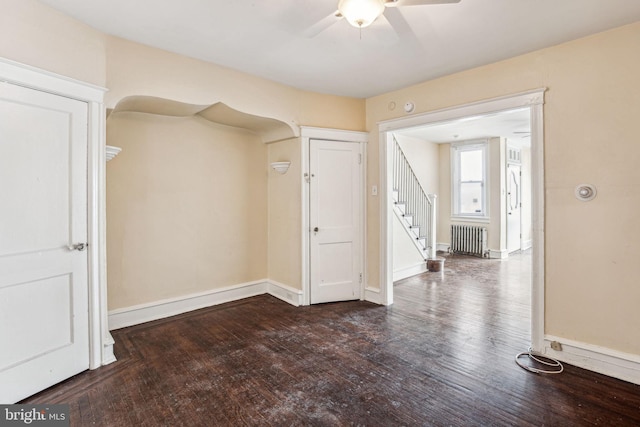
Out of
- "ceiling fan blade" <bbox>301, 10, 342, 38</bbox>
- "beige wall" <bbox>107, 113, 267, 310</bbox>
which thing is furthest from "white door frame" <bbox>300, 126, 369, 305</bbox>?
"ceiling fan blade" <bbox>301, 10, 342, 38</bbox>

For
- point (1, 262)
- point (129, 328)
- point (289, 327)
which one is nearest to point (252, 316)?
point (289, 327)

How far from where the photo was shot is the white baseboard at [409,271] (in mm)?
5285

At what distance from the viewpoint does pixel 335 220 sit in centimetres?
415

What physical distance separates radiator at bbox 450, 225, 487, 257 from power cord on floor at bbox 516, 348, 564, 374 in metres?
4.75

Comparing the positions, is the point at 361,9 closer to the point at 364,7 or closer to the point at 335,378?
the point at 364,7

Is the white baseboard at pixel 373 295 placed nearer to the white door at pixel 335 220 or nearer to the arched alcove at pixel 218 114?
the white door at pixel 335 220

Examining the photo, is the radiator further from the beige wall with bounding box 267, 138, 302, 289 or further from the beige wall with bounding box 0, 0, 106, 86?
the beige wall with bounding box 0, 0, 106, 86

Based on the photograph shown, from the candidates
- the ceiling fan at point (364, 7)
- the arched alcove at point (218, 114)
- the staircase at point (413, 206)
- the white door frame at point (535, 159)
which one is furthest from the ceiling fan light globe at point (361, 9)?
the staircase at point (413, 206)

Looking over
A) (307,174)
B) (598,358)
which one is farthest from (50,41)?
(598,358)

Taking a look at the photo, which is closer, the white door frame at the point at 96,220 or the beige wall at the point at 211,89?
the white door frame at the point at 96,220

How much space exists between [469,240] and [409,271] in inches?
108

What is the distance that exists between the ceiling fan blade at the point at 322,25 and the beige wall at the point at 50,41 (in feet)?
5.36

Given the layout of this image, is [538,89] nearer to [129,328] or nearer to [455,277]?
[455,277]

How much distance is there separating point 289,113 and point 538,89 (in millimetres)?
2471
